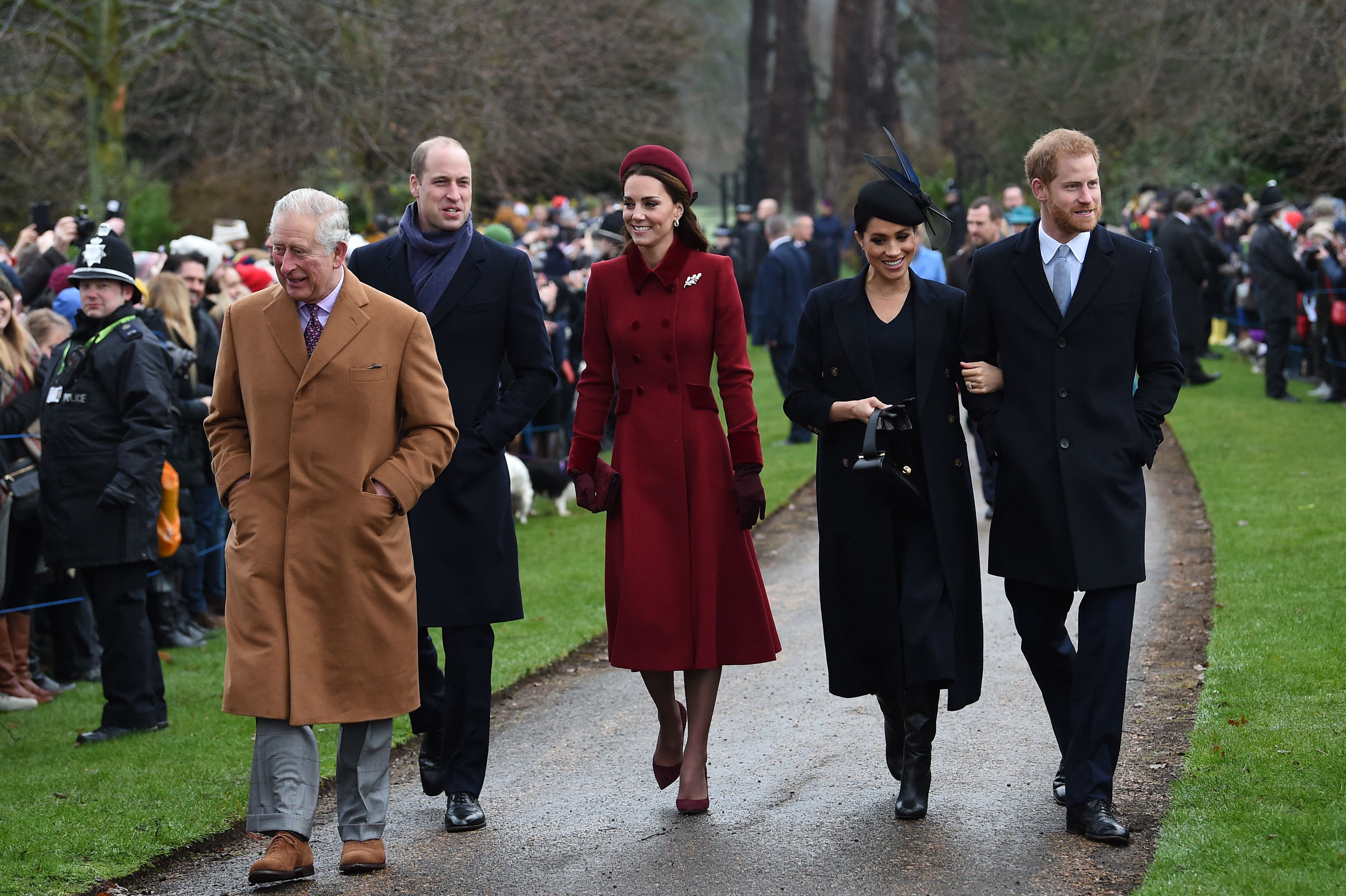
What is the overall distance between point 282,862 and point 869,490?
230 cm

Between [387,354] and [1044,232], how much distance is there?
2.27 m

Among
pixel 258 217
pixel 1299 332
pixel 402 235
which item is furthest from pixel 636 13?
pixel 402 235

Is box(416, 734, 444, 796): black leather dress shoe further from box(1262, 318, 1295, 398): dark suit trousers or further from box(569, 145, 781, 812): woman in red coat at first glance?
box(1262, 318, 1295, 398): dark suit trousers

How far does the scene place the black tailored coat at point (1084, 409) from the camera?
527 cm

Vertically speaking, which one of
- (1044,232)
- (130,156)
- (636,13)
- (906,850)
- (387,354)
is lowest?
(906,850)

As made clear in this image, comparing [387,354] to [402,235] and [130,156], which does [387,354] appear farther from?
[130,156]

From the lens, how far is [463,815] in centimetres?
557

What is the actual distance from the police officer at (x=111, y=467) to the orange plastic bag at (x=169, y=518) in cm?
75

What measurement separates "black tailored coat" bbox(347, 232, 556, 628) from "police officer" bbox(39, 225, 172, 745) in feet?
6.95

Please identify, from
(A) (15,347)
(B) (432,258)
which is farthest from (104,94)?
(B) (432,258)

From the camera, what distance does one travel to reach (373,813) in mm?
5152

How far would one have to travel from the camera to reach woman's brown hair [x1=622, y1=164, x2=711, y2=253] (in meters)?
5.66

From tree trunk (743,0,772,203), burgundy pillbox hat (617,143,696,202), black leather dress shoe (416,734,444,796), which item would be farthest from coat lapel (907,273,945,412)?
tree trunk (743,0,772,203)

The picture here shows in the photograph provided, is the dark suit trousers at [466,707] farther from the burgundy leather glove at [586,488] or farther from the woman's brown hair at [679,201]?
the woman's brown hair at [679,201]
